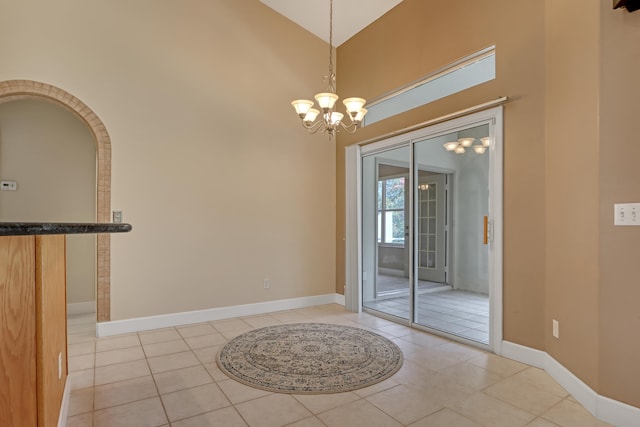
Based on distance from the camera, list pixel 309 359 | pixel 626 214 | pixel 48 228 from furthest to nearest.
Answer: pixel 309 359 < pixel 626 214 < pixel 48 228

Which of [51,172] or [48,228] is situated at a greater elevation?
[51,172]

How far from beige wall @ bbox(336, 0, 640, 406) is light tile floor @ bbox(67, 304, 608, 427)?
40 cm

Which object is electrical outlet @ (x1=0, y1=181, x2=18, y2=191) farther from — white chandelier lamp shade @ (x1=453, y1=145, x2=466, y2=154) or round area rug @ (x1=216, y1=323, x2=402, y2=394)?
white chandelier lamp shade @ (x1=453, y1=145, x2=466, y2=154)

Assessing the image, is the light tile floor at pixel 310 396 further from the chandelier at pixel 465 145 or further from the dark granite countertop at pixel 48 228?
the chandelier at pixel 465 145

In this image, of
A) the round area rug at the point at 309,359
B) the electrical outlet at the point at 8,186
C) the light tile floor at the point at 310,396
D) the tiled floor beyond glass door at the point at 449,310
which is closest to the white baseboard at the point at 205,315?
the light tile floor at the point at 310,396

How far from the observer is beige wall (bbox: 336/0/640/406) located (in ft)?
6.89

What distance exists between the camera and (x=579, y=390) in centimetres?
237

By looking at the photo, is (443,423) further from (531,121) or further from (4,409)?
(531,121)

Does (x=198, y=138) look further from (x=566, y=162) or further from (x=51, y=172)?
(x=566, y=162)

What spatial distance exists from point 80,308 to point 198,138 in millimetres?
2911

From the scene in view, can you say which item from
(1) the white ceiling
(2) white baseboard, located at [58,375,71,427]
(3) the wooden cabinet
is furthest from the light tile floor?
(1) the white ceiling

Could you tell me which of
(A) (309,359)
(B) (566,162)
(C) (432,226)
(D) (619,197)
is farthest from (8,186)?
(D) (619,197)

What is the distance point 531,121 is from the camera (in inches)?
117

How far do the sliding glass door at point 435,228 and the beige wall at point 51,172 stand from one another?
12.9ft
